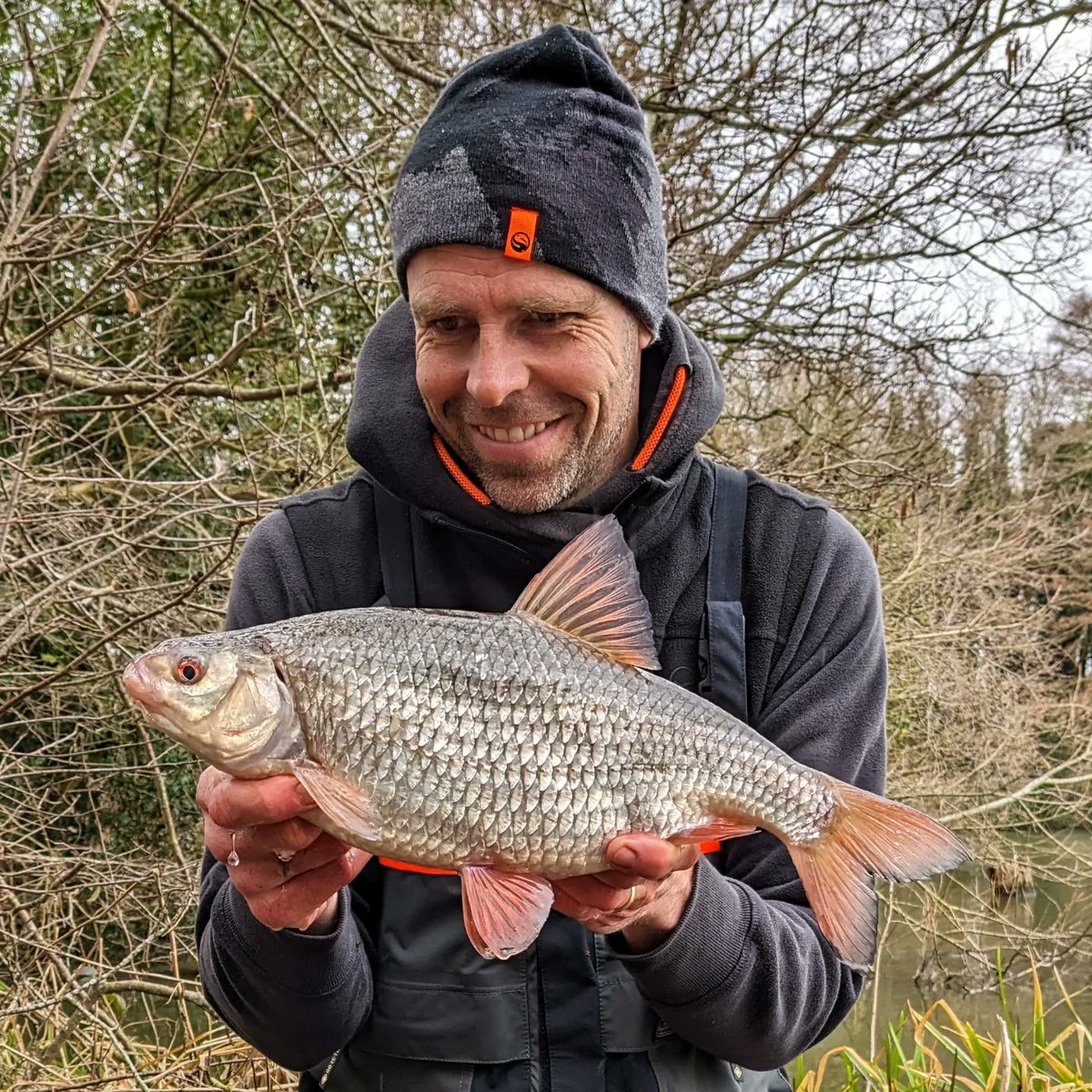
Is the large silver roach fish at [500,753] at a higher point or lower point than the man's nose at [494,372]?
lower

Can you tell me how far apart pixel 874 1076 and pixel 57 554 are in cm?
353

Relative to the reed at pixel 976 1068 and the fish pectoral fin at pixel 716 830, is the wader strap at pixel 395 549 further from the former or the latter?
the reed at pixel 976 1068

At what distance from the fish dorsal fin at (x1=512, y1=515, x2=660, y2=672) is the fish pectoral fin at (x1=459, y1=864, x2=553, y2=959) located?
37 cm

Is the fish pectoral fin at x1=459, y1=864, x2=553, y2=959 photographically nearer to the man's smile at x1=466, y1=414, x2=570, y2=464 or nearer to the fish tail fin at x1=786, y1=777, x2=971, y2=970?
the fish tail fin at x1=786, y1=777, x2=971, y2=970

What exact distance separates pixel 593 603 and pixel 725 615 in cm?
34

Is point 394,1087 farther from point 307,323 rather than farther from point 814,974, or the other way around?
point 307,323

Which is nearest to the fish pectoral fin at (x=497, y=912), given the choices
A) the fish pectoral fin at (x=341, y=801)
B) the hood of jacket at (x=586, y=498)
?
the fish pectoral fin at (x=341, y=801)

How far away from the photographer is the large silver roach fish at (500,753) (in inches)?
58.3

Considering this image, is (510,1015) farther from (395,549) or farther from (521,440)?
(521,440)

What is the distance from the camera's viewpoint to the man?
1.76 metres

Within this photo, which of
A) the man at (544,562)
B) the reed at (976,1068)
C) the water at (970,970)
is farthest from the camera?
the water at (970,970)

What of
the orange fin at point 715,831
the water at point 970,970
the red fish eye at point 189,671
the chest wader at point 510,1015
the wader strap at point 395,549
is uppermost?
the wader strap at point 395,549

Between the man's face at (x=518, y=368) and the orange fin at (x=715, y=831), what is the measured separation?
2.15ft

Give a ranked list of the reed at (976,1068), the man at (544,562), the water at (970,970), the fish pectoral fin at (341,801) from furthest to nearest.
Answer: the water at (970,970)
the reed at (976,1068)
the man at (544,562)
the fish pectoral fin at (341,801)
